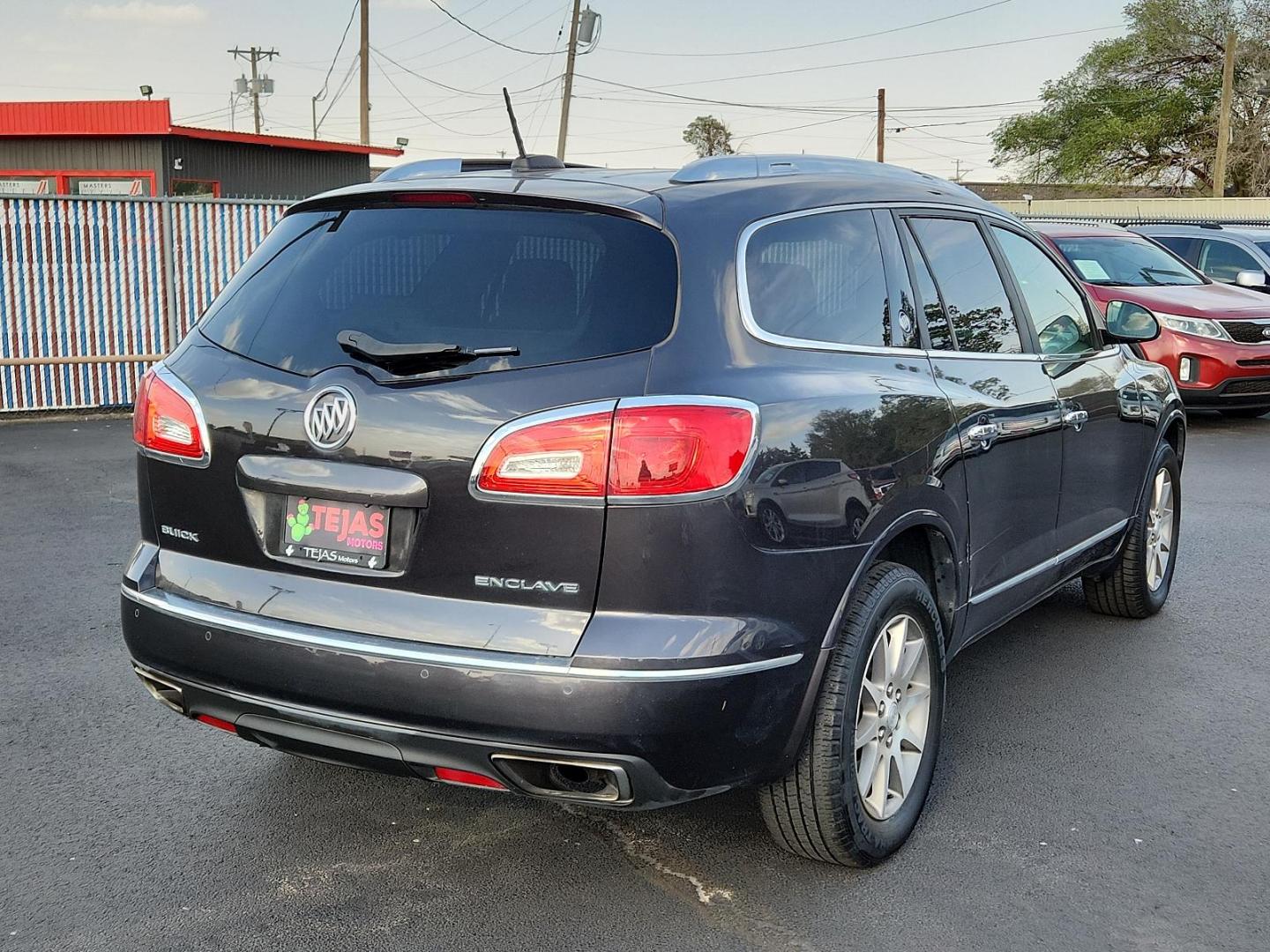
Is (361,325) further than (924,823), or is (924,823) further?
(924,823)

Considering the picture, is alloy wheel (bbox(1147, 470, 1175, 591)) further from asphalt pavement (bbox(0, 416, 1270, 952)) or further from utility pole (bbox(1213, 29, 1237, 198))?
utility pole (bbox(1213, 29, 1237, 198))

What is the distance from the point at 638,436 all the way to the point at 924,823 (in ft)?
5.37

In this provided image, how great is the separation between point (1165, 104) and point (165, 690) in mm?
63909

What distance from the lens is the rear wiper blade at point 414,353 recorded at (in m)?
3.10

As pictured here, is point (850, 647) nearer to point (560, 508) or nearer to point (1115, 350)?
point (560, 508)

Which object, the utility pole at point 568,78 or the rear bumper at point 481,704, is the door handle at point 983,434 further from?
the utility pole at point 568,78

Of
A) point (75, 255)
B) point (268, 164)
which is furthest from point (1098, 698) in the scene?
point (268, 164)

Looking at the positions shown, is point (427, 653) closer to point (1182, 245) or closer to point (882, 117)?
point (1182, 245)

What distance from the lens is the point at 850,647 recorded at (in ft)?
11.0

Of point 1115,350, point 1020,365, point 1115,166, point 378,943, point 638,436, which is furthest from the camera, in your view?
point 1115,166

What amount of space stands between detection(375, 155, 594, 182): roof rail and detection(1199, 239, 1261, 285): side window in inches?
567

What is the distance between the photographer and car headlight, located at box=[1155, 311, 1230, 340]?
1233 cm

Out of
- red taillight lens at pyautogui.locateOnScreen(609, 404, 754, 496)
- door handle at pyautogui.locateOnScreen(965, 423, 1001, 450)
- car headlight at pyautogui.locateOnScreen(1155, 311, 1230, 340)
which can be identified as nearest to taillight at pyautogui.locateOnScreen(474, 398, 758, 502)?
red taillight lens at pyautogui.locateOnScreen(609, 404, 754, 496)

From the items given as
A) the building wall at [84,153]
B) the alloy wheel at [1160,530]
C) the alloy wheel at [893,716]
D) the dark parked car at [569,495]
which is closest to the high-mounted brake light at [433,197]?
the dark parked car at [569,495]
